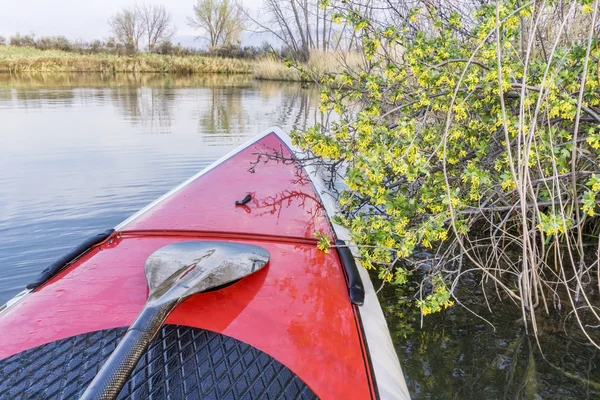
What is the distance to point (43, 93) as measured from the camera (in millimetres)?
13711

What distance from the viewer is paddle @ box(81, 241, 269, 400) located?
1116 millimetres

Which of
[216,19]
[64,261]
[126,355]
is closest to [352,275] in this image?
[126,355]

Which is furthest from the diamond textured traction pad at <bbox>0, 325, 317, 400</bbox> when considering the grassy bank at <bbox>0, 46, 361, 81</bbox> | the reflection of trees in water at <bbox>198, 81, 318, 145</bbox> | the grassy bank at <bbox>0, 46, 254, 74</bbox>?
the grassy bank at <bbox>0, 46, 254, 74</bbox>

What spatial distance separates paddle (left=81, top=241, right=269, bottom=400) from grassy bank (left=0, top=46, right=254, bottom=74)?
26258 mm

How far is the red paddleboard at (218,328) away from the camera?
4.33 feet

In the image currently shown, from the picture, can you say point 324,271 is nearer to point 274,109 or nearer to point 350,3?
point 350,3

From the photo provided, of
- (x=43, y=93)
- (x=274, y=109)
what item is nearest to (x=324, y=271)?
(x=274, y=109)

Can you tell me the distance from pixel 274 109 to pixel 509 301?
9.92 metres

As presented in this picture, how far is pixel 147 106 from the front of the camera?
11.9 meters

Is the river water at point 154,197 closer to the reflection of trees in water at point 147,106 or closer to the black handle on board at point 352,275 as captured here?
the reflection of trees in water at point 147,106

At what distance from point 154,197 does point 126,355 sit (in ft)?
12.8

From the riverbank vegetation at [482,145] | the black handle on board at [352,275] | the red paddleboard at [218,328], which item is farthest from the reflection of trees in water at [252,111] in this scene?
the red paddleboard at [218,328]

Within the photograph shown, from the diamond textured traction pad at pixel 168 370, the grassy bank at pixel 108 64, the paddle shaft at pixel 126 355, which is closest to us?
the paddle shaft at pixel 126 355

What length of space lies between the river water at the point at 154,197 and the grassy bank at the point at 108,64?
1303 centimetres
